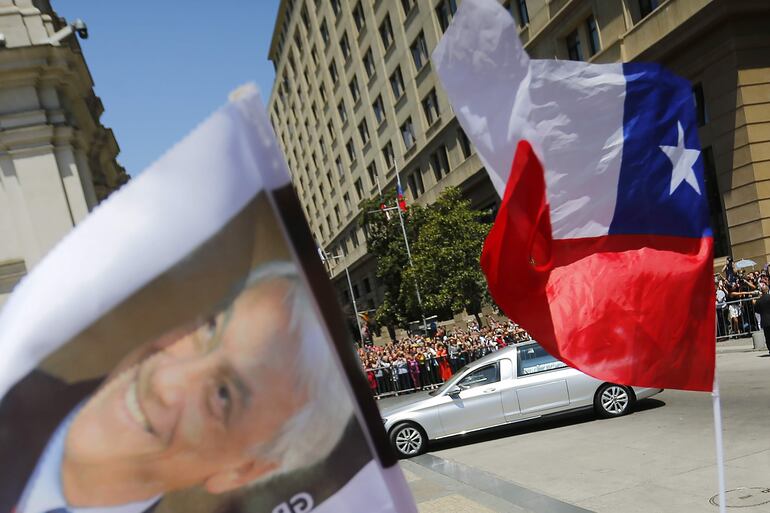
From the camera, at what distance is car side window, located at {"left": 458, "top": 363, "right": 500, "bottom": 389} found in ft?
39.5

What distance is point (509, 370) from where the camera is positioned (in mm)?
12016

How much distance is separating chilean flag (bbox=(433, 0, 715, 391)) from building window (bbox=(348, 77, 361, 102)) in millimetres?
50357

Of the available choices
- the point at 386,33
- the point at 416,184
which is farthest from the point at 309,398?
the point at 386,33

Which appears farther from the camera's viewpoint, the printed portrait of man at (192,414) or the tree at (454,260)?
the tree at (454,260)

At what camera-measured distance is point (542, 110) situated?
3.77 m

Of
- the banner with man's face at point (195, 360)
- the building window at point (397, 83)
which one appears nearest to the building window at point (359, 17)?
the building window at point (397, 83)

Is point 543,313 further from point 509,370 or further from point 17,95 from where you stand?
point 17,95

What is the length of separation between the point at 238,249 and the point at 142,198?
0.28 m

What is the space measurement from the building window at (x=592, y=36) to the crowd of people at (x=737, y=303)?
12051 mm

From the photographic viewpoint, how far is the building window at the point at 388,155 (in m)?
49.5

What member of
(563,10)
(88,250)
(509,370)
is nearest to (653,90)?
(88,250)

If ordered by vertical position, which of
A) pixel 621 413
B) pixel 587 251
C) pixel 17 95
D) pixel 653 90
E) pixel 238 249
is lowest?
pixel 621 413

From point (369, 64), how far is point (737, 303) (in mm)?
37443

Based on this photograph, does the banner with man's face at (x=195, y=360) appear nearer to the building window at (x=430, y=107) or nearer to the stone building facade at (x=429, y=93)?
the stone building facade at (x=429, y=93)
